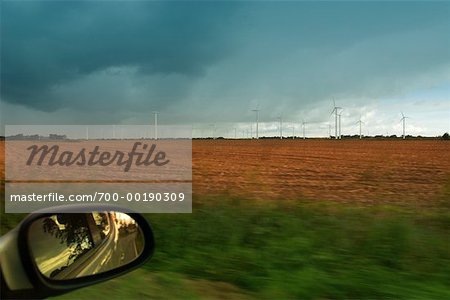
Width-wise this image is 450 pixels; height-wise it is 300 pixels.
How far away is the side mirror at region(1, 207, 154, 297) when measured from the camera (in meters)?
1.59

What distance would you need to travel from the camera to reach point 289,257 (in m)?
5.19

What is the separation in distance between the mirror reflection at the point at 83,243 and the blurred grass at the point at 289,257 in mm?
1727

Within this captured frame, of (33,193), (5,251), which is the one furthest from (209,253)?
(33,193)

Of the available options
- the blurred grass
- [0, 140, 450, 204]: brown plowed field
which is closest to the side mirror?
the blurred grass

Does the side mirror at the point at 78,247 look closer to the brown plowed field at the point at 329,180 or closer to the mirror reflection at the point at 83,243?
the mirror reflection at the point at 83,243

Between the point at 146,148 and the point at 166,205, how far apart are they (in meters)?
10.2

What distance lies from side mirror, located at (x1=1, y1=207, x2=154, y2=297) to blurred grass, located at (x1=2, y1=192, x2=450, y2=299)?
1732mm

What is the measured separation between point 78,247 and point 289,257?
359 centimetres

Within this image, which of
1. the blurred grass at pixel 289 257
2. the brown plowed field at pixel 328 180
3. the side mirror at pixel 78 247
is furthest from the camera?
the brown plowed field at pixel 328 180

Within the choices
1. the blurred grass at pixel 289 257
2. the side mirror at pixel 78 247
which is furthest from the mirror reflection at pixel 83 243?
the blurred grass at pixel 289 257

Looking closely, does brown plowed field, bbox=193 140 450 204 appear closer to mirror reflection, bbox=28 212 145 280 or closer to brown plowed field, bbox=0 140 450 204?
brown plowed field, bbox=0 140 450 204

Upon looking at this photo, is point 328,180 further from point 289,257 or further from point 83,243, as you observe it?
point 83,243

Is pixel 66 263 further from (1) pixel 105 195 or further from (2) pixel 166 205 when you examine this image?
(1) pixel 105 195

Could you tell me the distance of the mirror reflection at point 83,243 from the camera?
1.78 meters
